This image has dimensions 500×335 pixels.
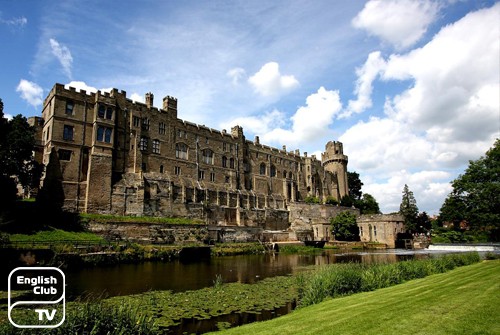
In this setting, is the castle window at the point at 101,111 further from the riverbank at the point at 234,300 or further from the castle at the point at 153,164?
the riverbank at the point at 234,300

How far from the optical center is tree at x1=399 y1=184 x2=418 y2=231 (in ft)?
215

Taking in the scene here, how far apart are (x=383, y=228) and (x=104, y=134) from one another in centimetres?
4738

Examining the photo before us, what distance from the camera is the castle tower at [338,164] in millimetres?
86812

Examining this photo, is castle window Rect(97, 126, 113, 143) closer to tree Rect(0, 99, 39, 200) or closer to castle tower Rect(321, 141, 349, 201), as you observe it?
tree Rect(0, 99, 39, 200)

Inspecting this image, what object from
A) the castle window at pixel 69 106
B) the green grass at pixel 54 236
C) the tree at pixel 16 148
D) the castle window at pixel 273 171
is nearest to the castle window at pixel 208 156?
the castle window at pixel 273 171

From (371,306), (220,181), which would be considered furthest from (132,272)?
(220,181)

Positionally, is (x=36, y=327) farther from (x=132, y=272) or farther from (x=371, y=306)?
(x=132, y=272)

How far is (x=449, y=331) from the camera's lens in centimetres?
670

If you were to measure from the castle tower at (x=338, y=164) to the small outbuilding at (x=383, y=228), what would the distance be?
2742 cm

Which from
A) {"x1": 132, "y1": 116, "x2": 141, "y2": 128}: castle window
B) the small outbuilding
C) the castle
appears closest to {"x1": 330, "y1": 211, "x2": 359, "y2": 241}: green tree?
the small outbuilding

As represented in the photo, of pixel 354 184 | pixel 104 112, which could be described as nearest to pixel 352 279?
pixel 104 112

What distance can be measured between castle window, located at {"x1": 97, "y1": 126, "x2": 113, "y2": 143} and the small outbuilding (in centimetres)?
4533

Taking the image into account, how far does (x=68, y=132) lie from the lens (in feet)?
135

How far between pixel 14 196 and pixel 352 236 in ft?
168
